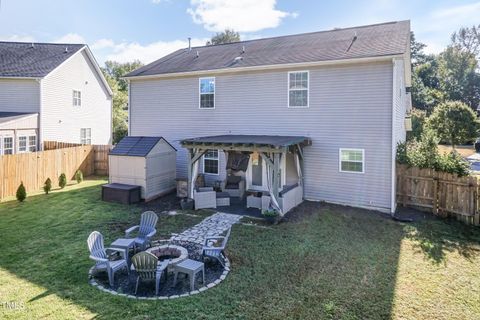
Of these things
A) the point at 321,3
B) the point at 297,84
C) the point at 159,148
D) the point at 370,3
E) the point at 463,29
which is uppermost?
the point at 463,29

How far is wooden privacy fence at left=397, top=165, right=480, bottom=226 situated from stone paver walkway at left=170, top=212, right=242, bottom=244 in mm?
6687

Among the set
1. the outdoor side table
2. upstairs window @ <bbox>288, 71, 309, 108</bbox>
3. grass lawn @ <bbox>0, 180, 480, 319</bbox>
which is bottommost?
grass lawn @ <bbox>0, 180, 480, 319</bbox>

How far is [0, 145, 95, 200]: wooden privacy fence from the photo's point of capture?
13.8 meters

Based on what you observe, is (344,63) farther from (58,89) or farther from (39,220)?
(58,89)

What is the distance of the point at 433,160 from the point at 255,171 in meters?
7.12

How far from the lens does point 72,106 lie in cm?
2180

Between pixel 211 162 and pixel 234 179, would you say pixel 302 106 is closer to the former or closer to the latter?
pixel 234 179

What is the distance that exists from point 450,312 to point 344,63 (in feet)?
29.8

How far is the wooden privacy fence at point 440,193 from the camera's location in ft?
35.8

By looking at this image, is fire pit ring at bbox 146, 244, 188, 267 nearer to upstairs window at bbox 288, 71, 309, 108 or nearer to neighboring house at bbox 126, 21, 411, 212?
neighboring house at bbox 126, 21, 411, 212

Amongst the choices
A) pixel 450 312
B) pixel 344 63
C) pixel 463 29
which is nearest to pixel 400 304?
pixel 450 312

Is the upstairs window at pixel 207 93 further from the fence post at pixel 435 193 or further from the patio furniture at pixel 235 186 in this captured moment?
the fence post at pixel 435 193

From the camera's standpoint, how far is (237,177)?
47.0ft

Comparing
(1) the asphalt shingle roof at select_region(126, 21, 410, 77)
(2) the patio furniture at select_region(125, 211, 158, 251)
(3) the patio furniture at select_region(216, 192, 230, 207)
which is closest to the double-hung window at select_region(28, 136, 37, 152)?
(1) the asphalt shingle roof at select_region(126, 21, 410, 77)
